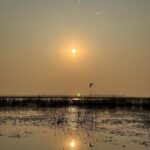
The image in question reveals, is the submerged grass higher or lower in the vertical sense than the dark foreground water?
higher

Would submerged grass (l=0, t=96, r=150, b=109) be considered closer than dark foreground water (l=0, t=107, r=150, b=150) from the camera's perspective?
No

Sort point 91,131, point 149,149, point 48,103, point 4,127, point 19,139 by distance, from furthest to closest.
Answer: point 48,103, point 4,127, point 91,131, point 19,139, point 149,149

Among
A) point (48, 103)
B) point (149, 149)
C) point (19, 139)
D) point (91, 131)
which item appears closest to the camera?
point (149, 149)

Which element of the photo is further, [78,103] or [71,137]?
[78,103]

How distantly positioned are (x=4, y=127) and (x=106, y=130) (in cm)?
688

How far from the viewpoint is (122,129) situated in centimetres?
3064

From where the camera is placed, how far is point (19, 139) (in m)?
25.0

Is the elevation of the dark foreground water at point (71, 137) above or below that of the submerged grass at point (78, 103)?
below

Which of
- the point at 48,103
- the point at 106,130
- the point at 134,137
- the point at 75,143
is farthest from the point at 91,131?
→ the point at 48,103

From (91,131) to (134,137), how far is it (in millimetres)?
3631

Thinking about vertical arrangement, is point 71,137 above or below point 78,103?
below

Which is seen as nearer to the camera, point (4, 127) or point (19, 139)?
point (19, 139)

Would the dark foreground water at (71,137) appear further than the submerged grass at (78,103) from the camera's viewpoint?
No

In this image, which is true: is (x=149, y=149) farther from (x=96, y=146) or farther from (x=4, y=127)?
(x=4, y=127)
